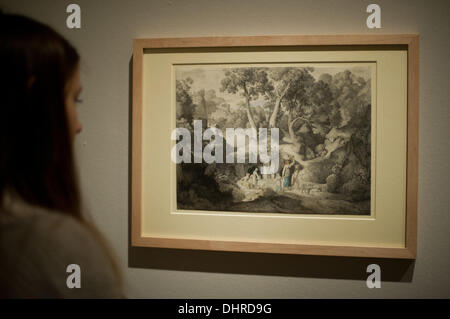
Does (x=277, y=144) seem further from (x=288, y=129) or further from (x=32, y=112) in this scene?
(x=32, y=112)

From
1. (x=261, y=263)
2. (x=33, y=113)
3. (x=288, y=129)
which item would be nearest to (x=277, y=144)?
(x=288, y=129)

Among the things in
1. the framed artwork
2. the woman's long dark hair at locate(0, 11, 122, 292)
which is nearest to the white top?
the woman's long dark hair at locate(0, 11, 122, 292)

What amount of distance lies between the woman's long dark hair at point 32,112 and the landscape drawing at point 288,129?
44 centimetres

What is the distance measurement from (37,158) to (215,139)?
0.49 metres

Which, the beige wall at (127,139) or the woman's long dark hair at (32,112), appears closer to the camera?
the woman's long dark hair at (32,112)

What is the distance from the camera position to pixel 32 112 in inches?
16.7

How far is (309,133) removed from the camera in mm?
821

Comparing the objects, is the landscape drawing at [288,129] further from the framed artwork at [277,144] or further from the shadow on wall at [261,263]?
the shadow on wall at [261,263]

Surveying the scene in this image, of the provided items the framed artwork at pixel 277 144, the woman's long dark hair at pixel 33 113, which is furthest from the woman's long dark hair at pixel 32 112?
the framed artwork at pixel 277 144

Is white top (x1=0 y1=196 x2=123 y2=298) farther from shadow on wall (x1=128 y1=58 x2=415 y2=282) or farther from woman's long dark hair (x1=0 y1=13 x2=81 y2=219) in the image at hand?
shadow on wall (x1=128 y1=58 x2=415 y2=282)

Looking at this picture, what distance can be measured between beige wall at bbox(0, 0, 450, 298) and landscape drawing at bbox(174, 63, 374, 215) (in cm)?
14

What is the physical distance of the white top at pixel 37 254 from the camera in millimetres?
389

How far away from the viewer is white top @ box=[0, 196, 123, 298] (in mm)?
389
